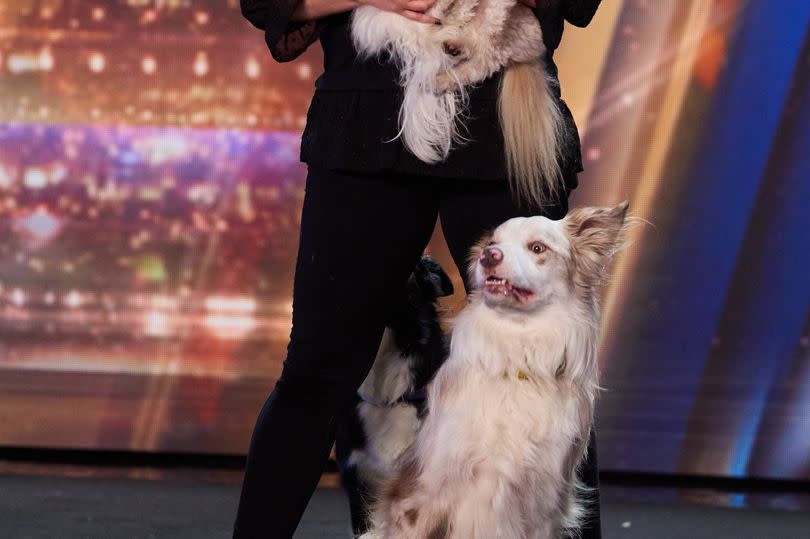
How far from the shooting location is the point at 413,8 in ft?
6.43

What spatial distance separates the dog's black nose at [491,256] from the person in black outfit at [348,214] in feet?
0.50

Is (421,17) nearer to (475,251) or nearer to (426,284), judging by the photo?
(475,251)

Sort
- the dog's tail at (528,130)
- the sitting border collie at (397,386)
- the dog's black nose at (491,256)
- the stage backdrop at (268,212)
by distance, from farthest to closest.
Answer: the stage backdrop at (268,212) → the sitting border collie at (397,386) → the dog's tail at (528,130) → the dog's black nose at (491,256)

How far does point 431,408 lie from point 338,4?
0.68 m

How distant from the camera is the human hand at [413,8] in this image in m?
1.95

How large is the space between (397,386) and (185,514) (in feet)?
3.31

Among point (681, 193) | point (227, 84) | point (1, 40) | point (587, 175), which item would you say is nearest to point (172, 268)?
point (227, 84)

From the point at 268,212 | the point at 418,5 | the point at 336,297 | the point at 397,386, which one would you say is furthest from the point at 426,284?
the point at 268,212

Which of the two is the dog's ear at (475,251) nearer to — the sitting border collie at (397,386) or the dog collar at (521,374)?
the dog collar at (521,374)

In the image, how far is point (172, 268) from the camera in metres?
3.93

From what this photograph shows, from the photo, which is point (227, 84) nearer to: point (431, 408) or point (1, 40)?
point (1, 40)

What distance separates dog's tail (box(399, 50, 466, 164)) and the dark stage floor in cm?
139

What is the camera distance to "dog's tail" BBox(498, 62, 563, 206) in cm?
198

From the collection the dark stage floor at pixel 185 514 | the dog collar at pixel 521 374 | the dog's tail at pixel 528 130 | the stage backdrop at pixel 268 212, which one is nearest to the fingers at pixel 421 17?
the dog's tail at pixel 528 130
